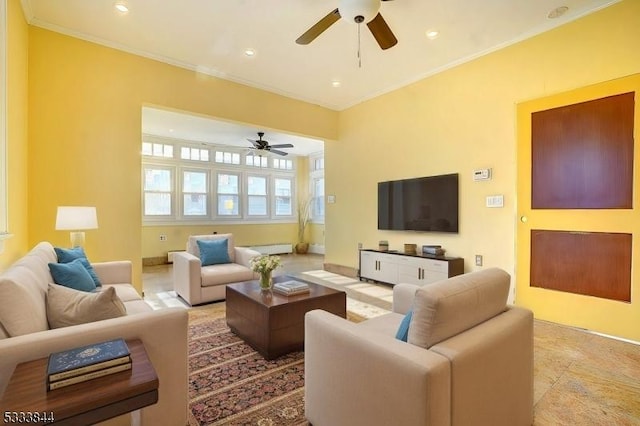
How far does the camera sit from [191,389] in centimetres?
205

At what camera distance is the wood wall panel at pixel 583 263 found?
285cm

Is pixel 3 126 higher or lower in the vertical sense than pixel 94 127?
lower

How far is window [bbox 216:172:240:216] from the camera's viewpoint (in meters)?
7.88

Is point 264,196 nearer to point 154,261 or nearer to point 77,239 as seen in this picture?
point 154,261

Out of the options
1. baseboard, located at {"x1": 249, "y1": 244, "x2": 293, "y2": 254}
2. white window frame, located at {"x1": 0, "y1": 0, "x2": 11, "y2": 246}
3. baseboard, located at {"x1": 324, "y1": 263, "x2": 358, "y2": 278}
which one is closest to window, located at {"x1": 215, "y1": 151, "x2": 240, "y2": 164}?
baseboard, located at {"x1": 249, "y1": 244, "x2": 293, "y2": 254}

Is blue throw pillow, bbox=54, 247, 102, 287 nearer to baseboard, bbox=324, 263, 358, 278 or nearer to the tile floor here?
the tile floor

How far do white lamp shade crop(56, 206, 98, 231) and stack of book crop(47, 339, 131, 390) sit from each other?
2.38 m

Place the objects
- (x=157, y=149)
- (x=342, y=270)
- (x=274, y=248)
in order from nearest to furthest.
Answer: (x=342, y=270), (x=157, y=149), (x=274, y=248)

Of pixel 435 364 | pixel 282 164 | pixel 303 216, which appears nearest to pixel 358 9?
pixel 435 364

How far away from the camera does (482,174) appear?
3.86m

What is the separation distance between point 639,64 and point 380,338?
11.7 ft

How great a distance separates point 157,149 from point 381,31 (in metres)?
6.00

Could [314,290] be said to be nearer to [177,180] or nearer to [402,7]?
[402,7]

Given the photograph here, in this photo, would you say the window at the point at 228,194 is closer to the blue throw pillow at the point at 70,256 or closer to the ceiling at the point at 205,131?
the ceiling at the point at 205,131
